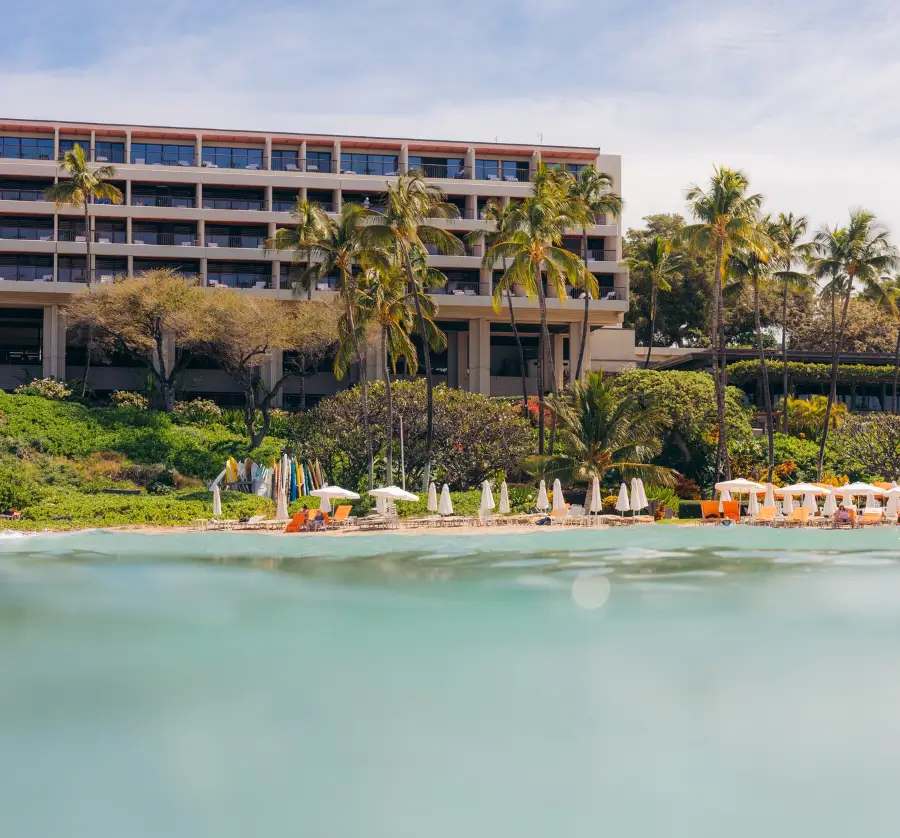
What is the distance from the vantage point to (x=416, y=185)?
41594 millimetres

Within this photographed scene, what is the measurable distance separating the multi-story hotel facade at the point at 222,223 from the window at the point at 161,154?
0.07 m

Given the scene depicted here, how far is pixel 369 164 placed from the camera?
218 feet

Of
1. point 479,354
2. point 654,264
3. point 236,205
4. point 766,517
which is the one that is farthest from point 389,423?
point 654,264

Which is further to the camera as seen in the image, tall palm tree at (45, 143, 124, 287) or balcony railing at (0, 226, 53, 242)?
balcony railing at (0, 226, 53, 242)

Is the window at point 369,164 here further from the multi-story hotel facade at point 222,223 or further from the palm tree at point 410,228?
the palm tree at point 410,228

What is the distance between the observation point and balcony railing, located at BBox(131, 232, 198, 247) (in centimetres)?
6250

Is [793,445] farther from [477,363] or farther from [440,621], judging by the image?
[440,621]

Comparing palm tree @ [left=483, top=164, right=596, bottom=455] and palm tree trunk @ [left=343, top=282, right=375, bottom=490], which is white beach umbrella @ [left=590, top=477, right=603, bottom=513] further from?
palm tree trunk @ [left=343, top=282, right=375, bottom=490]

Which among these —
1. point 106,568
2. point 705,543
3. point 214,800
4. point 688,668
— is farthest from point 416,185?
point 214,800

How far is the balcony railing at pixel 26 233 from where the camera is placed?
61.6m

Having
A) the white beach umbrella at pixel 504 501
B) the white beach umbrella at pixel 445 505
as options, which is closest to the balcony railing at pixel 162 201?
the white beach umbrella at pixel 504 501

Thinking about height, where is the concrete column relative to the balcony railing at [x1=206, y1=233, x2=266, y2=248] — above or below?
below

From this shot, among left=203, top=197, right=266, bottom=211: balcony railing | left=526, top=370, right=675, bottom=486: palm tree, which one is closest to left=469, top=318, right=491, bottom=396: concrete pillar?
left=203, top=197, right=266, bottom=211: balcony railing

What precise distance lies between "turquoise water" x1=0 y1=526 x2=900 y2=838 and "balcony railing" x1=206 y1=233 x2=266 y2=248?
39924 mm
